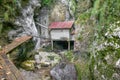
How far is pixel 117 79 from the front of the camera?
15.4 feet

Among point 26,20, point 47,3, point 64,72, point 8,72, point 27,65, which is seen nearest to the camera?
point 8,72

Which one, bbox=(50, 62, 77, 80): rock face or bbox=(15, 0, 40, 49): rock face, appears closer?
bbox=(50, 62, 77, 80): rock face

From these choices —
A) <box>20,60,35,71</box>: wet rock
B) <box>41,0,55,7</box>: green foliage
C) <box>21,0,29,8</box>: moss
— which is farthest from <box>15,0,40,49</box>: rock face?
<box>20,60,35,71</box>: wet rock

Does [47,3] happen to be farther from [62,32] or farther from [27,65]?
[27,65]

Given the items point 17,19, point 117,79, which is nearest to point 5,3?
point 17,19

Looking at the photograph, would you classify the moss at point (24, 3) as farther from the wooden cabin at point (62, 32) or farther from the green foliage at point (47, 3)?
the green foliage at point (47, 3)

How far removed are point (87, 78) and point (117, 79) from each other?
1.62m

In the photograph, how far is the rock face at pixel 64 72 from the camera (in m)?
8.34

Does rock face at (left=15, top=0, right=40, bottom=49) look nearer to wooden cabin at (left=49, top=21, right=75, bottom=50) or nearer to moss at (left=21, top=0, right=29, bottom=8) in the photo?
moss at (left=21, top=0, right=29, bottom=8)

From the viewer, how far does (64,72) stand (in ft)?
28.9

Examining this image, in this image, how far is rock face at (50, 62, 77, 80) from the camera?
8337 millimetres

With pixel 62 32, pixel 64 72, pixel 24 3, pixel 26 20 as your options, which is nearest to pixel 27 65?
pixel 64 72

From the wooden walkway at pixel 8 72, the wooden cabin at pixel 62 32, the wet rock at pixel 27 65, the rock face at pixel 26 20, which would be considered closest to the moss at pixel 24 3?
the rock face at pixel 26 20

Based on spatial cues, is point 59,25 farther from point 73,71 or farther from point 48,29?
point 73,71
